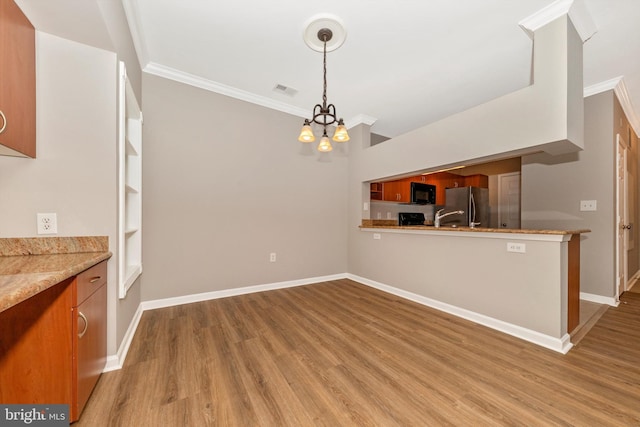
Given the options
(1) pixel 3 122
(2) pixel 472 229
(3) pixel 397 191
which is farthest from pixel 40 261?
(3) pixel 397 191

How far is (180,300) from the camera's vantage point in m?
3.00

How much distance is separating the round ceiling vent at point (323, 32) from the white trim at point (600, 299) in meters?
4.38

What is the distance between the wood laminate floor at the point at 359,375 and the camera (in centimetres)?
136

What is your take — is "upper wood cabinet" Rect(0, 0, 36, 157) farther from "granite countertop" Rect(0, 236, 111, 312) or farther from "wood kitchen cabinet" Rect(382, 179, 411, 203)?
"wood kitchen cabinet" Rect(382, 179, 411, 203)

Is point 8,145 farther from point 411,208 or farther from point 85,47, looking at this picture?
point 411,208

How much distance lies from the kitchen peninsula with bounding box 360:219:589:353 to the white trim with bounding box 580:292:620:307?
4.33 feet

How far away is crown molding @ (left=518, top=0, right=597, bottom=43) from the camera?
1.95 m

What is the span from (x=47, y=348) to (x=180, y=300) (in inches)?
73.4

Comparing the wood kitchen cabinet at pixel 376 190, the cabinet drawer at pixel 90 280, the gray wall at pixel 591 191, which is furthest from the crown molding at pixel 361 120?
the cabinet drawer at pixel 90 280

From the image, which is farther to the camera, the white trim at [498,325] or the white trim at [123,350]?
the white trim at [498,325]

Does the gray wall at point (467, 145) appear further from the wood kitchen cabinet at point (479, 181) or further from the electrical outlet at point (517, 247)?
the wood kitchen cabinet at point (479, 181)

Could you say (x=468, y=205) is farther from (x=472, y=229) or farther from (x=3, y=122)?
(x=3, y=122)

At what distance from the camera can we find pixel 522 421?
1.32 meters

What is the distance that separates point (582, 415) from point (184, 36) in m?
4.03
